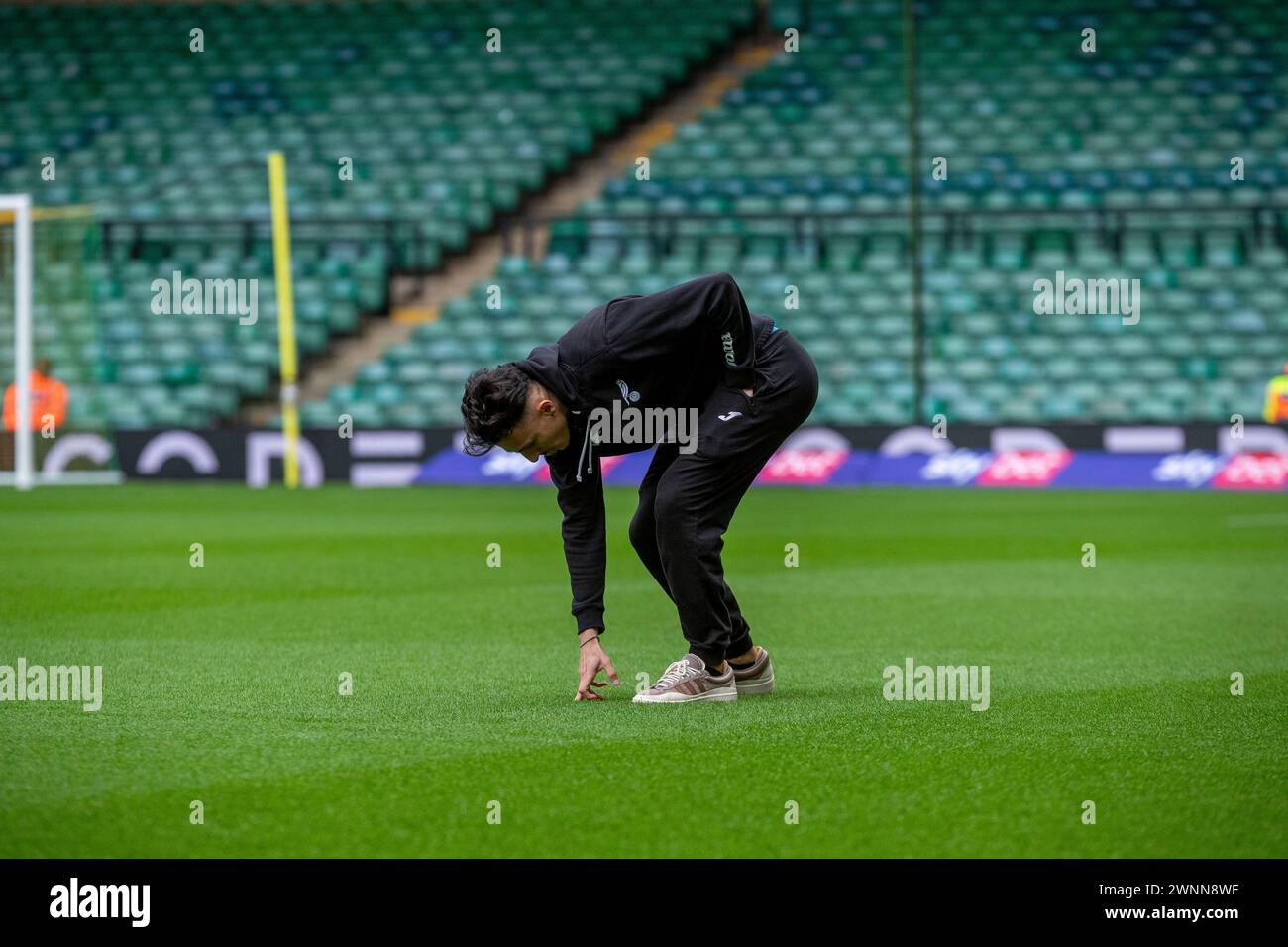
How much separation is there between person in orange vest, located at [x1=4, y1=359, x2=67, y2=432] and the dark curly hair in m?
18.3

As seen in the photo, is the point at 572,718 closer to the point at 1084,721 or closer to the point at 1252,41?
the point at 1084,721

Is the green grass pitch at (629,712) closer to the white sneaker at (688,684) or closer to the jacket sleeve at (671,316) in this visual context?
the white sneaker at (688,684)

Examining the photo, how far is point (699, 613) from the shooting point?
22.2ft

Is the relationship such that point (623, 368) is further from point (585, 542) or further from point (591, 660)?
point (591, 660)

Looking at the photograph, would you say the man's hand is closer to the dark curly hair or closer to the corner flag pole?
the dark curly hair

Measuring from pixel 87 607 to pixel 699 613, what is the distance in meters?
4.94

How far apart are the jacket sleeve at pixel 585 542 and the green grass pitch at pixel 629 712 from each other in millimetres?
390

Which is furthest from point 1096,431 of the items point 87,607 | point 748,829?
point 748,829

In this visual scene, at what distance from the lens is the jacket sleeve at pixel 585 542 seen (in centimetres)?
671

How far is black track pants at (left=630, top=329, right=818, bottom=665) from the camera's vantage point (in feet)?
21.7
